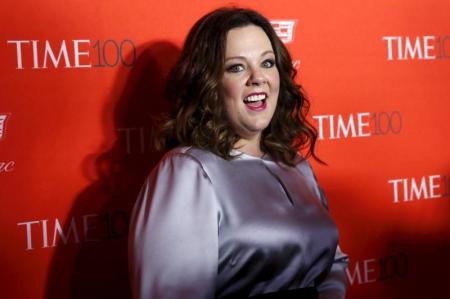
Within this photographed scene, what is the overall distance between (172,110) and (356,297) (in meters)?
1.03

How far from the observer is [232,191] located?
51.8 inches

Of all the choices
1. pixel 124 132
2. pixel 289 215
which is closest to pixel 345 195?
pixel 289 215

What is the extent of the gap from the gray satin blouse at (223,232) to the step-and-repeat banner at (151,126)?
392 millimetres

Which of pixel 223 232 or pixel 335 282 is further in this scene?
pixel 335 282

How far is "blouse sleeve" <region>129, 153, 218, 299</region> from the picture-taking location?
1.21 metres

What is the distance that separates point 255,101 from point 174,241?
0.42m

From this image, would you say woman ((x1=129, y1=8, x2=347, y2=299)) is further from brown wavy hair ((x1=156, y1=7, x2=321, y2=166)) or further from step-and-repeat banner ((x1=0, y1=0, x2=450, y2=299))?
step-and-repeat banner ((x1=0, y1=0, x2=450, y2=299))

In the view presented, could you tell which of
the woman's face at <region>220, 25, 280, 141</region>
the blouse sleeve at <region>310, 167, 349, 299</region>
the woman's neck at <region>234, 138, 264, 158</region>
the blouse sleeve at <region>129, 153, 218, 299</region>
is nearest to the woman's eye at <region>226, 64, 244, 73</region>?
the woman's face at <region>220, 25, 280, 141</region>

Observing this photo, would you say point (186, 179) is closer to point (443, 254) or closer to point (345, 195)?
point (345, 195)

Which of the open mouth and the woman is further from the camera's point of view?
the open mouth

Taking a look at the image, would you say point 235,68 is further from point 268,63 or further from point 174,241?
point 174,241

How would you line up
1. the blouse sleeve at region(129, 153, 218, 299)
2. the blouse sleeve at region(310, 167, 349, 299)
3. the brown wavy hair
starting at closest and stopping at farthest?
the blouse sleeve at region(129, 153, 218, 299) < the brown wavy hair < the blouse sleeve at region(310, 167, 349, 299)

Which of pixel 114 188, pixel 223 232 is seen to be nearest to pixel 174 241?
pixel 223 232

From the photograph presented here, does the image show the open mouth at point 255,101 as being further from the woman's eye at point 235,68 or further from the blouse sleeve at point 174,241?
the blouse sleeve at point 174,241
